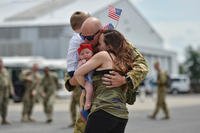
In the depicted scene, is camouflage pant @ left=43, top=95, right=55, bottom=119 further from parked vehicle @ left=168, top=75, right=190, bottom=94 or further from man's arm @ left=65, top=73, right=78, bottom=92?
parked vehicle @ left=168, top=75, right=190, bottom=94

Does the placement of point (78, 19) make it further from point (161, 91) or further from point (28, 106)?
point (161, 91)

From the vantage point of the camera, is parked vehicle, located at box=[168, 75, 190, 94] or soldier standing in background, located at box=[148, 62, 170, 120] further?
parked vehicle, located at box=[168, 75, 190, 94]

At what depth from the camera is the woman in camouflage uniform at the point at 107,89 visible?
5.10m

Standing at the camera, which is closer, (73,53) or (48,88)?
(73,53)

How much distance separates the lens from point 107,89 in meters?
5.17

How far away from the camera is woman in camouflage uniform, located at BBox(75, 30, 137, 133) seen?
5.10m

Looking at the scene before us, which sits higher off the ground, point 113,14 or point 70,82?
point 113,14

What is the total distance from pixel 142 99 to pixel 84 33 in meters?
35.0

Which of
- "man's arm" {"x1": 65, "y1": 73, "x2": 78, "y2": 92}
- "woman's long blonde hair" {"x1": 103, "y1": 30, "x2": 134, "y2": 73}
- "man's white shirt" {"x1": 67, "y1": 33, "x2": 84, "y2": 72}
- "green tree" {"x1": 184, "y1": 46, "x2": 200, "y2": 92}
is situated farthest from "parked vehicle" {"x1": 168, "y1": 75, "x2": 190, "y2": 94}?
"woman's long blonde hair" {"x1": 103, "y1": 30, "x2": 134, "y2": 73}

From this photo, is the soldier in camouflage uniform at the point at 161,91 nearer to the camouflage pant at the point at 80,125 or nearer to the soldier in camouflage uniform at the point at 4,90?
the soldier in camouflage uniform at the point at 4,90

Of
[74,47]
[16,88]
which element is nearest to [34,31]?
[16,88]

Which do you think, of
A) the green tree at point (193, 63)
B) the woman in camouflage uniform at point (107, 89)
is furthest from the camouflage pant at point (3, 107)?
the green tree at point (193, 63)

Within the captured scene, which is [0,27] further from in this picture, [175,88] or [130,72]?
[130,72]

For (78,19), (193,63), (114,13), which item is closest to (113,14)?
(114,13)
